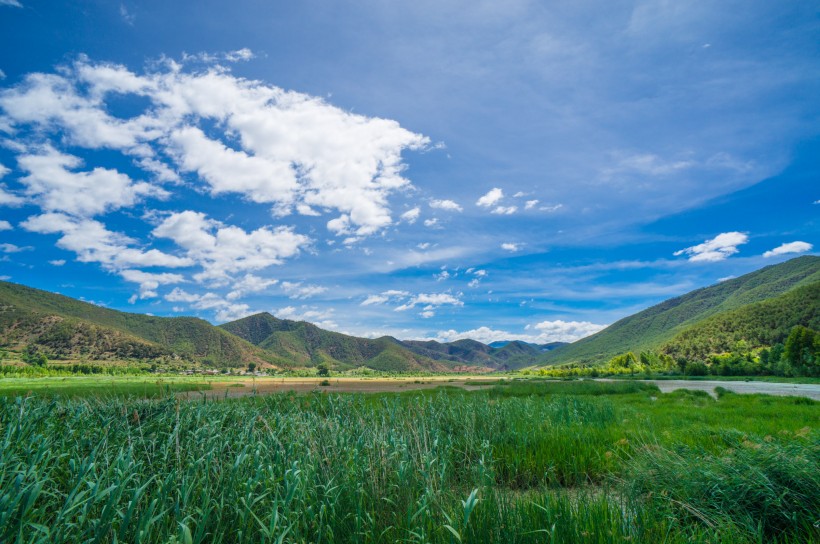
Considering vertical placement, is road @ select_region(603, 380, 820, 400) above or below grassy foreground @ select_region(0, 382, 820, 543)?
below

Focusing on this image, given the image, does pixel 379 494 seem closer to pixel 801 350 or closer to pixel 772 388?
pixel 772 388

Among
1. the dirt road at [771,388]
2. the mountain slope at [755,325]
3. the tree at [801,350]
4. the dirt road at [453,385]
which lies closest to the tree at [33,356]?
the dirt road at [453,385]

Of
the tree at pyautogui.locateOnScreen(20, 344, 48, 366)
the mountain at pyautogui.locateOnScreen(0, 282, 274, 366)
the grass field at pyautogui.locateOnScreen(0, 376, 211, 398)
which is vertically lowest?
the grass field at pyautogui.locateOnScreen(0, 376, 211, 398)

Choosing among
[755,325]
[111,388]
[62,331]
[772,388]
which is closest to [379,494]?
[111,388]

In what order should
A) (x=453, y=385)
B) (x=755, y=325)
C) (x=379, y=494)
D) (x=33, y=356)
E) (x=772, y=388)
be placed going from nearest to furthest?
(x=379, y=494), (x=772, y=388), (x=453, y=385), (x=33, y=356), (x=755, y=325)

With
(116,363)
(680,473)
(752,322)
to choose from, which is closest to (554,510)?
(680,473)

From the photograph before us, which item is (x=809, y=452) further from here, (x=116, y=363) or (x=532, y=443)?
(x=116, y=363)

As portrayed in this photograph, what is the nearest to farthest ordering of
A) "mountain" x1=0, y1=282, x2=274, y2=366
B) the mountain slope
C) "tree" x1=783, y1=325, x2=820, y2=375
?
1. "tree" x1=783, y1=325, x2=820, y2=375
2. the mountain slope
3. "mountain" x1=0, y1=282, x2=274, y2=366

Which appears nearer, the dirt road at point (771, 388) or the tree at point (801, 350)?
the dirt road at point (771, 388)

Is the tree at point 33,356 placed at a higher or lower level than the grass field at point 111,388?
higher

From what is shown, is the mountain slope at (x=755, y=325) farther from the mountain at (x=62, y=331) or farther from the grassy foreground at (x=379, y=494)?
the mountain at (x=62, y=331)

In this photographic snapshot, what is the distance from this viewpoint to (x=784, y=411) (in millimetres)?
16156

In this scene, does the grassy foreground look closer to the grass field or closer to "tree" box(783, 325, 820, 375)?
the grass field


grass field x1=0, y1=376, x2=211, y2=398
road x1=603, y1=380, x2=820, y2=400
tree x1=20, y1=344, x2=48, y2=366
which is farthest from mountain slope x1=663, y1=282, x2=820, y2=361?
tree x1=20, y1=344, x2=48, y2=366
